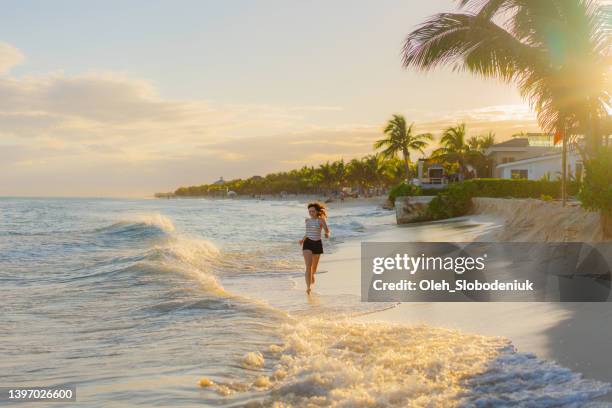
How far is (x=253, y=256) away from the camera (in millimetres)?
19375

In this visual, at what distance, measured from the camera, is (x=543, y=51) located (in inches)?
577

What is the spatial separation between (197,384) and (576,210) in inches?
410

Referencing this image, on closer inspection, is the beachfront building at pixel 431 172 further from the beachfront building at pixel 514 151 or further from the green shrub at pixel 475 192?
the green shrub at pixel 475 192

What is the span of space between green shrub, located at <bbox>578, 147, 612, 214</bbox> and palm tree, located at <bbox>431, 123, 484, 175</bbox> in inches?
2091

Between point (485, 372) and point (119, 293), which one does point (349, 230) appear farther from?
point (485, 372)

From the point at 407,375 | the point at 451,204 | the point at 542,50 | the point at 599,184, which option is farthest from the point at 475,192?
the point at 407,375

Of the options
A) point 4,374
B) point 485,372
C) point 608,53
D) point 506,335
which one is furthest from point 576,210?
point 4,374

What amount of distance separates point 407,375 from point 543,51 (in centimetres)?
1216

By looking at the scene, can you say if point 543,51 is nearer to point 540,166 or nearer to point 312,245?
point 312,245

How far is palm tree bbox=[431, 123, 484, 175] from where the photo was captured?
62875 millimetres

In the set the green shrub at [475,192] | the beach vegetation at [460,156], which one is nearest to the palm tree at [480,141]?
the beach vegetation at [460,156]

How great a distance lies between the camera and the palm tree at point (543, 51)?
555 inches

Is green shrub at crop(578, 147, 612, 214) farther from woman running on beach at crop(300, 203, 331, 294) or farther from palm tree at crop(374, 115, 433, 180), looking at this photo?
palm tree at crop(374, 115, 433, 180)

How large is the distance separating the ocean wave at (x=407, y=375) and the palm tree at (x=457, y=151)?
58791mm
